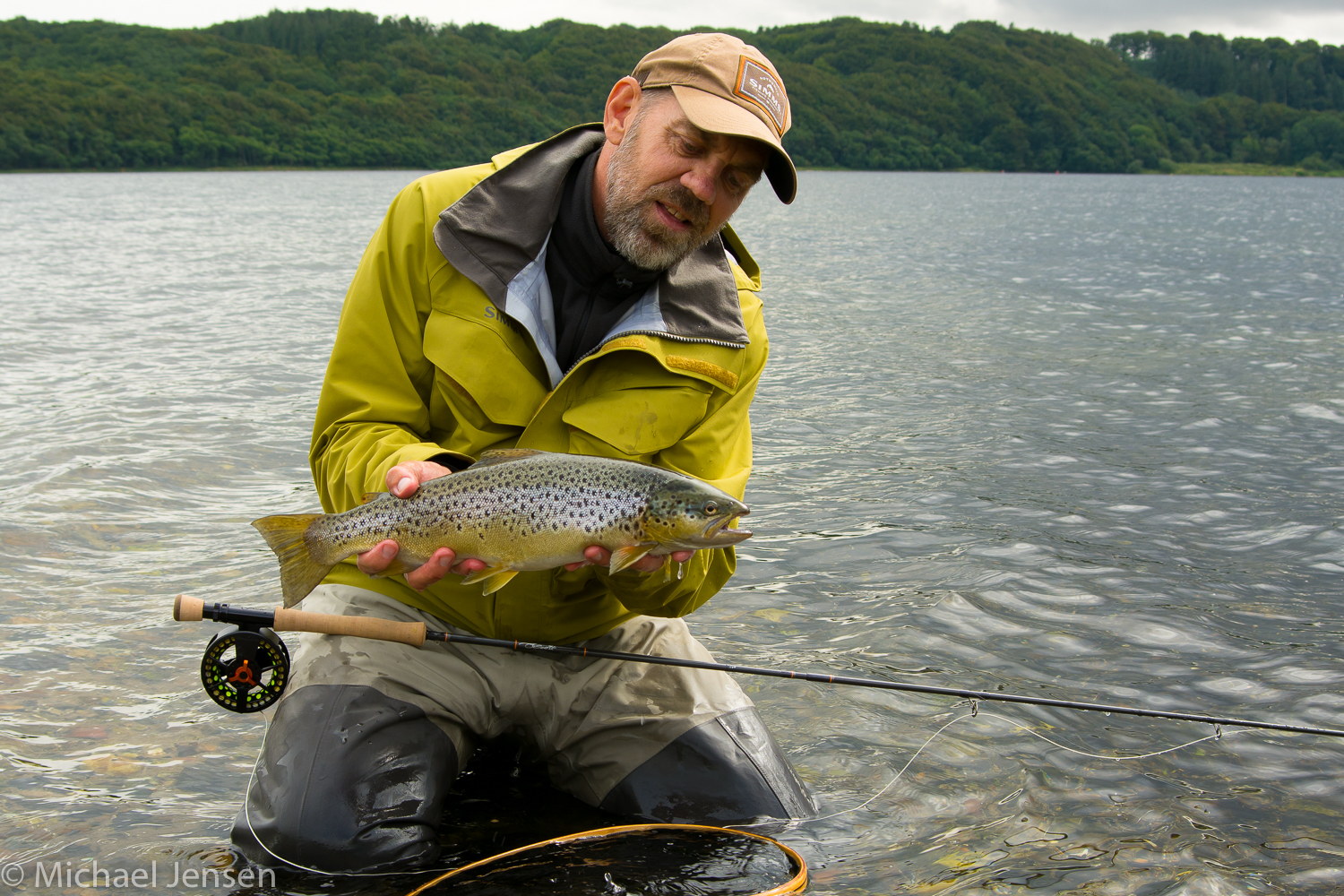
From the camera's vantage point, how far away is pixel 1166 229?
40.7m

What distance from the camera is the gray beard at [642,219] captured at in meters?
3.66

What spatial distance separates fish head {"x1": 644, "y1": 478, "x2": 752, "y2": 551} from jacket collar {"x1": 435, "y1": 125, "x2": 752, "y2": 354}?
0.68 meters

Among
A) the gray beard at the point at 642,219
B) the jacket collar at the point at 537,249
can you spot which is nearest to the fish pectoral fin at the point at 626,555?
the jacket collar at the point at 537,249

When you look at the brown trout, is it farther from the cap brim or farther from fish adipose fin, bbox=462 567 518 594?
the cap brim

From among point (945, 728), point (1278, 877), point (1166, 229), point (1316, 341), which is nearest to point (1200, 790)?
point (1278, 877)

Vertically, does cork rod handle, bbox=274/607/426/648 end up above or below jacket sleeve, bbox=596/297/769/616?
below

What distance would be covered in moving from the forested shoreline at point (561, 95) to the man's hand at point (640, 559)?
10057 centimetres

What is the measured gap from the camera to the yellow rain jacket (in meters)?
3.63

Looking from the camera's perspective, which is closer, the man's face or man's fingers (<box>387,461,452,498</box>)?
man's fingers (<box>387,461,452,498</box>)

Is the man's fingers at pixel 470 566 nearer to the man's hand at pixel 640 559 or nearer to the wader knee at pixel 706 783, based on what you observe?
the man's hand at pixel 640 559

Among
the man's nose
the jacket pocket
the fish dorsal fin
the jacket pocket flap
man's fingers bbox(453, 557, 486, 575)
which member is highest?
the man's nose

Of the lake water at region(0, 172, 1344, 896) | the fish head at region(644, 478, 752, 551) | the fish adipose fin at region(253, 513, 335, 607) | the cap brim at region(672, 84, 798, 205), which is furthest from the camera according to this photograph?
the lake water at region(0, 172, 1344, 896)

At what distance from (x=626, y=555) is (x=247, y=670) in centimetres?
137

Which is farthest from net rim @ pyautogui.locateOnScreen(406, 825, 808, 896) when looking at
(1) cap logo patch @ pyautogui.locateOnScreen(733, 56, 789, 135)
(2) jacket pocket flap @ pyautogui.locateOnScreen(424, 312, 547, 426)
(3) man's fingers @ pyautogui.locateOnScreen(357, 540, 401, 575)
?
(1) cap logo patch @ pyautogui.locateOnScreen(733, 56, 789, 135)
